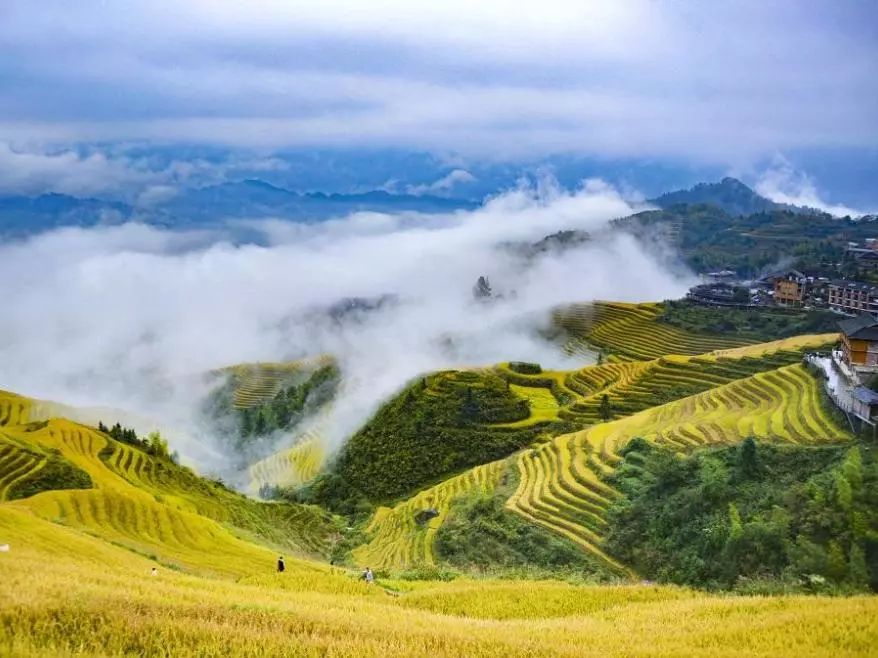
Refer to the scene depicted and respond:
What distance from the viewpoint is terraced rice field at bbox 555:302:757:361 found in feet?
281

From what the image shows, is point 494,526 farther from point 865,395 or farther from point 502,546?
point 865,395

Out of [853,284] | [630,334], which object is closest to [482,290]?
[630,334]

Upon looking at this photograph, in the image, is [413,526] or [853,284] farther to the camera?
[853,284]

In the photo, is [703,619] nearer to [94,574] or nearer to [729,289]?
[94,574]

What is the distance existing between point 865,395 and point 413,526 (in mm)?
27379

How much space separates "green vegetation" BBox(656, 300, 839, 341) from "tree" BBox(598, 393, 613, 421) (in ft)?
93.5

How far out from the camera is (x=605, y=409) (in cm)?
6269

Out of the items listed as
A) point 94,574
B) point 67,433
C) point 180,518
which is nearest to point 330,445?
point 67,433

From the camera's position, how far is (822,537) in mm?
25703

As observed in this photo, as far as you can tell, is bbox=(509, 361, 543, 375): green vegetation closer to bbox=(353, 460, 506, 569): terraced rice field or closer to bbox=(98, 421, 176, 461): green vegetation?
bbox=(353, 460, 506, 569): terraced rice field

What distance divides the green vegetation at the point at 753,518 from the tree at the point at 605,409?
947 inches

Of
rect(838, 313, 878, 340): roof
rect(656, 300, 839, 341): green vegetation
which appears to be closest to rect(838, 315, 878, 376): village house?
rect(838, 313, 878, 340): roof

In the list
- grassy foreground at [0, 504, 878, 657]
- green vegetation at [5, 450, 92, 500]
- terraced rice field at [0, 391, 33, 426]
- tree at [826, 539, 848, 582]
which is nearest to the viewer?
grassy foreground at [0, 504, 878, 657]

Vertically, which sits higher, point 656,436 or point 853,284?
point 853,284
